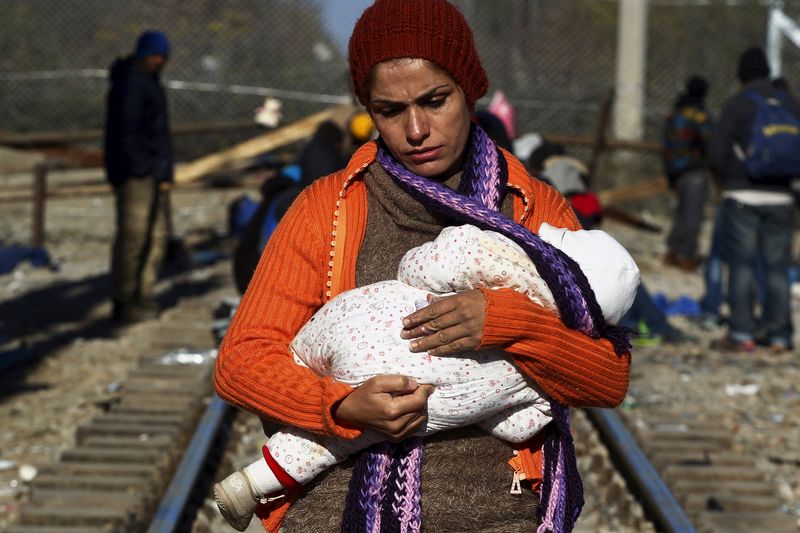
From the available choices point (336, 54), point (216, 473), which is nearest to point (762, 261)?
point (216, 473)

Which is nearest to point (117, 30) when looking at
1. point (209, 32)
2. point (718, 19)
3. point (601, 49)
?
point (209, 32)

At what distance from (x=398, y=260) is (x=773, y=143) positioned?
7.43 metres

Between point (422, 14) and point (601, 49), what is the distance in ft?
57.4

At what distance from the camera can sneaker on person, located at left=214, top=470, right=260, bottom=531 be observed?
273 cm

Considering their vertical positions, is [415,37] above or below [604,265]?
above

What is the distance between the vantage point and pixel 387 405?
2480 mm

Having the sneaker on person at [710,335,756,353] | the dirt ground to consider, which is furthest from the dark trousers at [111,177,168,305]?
the sneaker on person at [710,335,756,353]

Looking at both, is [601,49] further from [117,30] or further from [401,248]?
[401,248]

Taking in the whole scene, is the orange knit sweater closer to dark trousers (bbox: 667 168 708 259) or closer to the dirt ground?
the dirt ground

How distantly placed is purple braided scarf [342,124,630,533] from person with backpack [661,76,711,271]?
1150cm

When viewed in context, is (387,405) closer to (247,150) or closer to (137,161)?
(137,161)

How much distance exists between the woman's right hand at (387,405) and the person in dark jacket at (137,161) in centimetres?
853

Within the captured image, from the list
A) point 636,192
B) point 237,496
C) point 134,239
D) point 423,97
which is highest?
point 423,97

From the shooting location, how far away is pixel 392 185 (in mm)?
2707
